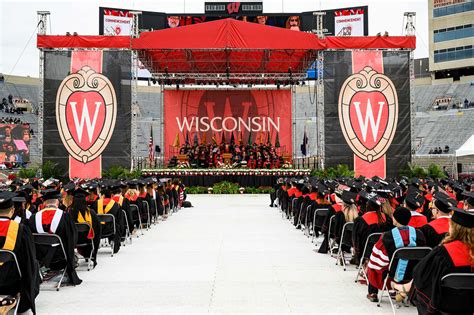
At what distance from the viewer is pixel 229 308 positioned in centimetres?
580

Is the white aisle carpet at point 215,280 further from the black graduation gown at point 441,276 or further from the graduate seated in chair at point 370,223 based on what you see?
the black graduation gown at point 441,276

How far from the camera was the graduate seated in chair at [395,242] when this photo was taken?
5395 millimetres

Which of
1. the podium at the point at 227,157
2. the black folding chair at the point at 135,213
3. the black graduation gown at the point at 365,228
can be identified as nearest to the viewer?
the black graduation gown at the point at 365,228

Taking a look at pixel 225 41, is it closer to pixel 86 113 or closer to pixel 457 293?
pixel 86 113

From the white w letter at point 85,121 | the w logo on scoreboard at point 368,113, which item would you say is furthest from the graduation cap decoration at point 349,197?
the white w letter at point 85,121


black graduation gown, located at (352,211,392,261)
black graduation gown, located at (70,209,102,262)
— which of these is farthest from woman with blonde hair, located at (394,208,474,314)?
black graduation gown, located at (70,209,102,262)

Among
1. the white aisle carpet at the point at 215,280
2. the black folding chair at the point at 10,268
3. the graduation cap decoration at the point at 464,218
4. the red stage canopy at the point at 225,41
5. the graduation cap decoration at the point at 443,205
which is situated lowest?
the white aisle carpet at the point at 215,280

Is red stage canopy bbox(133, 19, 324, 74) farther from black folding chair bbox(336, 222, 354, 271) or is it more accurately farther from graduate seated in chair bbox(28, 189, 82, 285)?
graduate seated in chair bbox(28, 189, 82, 285)

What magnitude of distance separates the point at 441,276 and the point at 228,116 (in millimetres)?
27898

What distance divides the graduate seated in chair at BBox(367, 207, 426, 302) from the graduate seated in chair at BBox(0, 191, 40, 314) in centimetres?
341

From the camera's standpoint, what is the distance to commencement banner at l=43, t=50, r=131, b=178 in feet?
76.7

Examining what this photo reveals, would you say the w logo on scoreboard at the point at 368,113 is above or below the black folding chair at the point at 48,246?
above

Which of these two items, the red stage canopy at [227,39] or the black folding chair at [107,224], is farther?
the red stage canopy at [227,39]

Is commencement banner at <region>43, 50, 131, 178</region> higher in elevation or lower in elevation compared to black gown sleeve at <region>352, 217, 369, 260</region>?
higher
